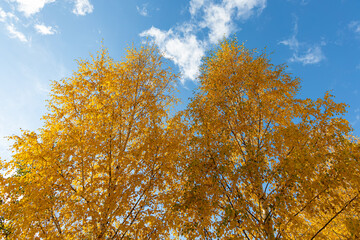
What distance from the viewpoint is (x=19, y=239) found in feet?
13.4

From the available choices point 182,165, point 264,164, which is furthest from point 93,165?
point 264,164

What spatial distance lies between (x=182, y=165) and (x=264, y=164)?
2313 millimetres

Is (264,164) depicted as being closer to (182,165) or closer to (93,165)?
(182,165)

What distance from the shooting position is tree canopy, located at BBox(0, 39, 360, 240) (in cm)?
412

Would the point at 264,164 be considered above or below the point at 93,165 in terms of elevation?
above

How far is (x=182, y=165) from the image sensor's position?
18.4ft

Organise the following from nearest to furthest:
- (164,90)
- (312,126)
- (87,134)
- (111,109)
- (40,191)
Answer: (40,191)
(312,126)
(87,134)
(111,109)
(164,90)

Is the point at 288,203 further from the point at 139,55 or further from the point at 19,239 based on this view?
the point at 139,55

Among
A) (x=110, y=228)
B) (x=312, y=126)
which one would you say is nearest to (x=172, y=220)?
(x=110, y=228)

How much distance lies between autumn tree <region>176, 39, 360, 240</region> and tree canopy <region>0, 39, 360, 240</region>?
0.03m

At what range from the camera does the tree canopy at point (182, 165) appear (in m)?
4.12

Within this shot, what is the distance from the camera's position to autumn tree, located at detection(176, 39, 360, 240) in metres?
3.97

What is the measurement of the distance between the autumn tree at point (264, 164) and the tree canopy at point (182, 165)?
1.2 inches

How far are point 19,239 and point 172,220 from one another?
3455 mm
